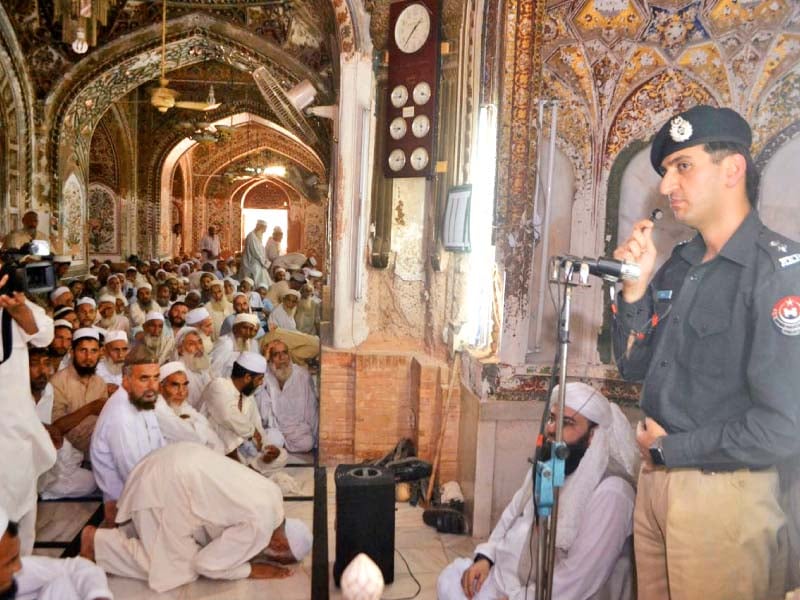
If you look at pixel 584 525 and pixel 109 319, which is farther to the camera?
pixel 109 319

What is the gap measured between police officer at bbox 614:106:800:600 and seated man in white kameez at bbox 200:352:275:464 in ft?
10.5

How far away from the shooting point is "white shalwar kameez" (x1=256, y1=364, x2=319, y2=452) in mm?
5832

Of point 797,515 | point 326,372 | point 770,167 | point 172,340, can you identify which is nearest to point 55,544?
point 326,372

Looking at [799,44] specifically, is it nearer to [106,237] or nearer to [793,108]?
[793,108]

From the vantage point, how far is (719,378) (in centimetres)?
211

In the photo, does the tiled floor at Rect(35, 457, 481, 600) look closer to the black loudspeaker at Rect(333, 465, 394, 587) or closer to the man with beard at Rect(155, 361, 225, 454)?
the black loudspeaker at Rect(333, 465, 394, 587)

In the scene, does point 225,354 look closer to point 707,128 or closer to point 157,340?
point 157,340

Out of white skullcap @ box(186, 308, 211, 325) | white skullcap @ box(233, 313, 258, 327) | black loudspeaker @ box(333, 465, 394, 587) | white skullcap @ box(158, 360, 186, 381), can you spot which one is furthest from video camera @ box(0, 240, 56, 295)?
white skullcap @ box(186, 308, 211, 325)

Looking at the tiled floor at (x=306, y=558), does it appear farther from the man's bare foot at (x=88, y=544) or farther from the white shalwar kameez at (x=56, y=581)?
the white shalwar kameez at (x=56, y=581)

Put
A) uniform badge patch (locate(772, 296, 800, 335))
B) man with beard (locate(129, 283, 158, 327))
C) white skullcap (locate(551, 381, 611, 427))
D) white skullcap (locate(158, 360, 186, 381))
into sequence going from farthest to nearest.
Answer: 1. man with beard (locate(129, 283, 158, 327))
2. white skullcap (locate(158, 360, 186, 381))
3. white skullcap (locate(551, 381, 611, 427))
4. uniform badge patch (locate(772, 296, 800, 335))

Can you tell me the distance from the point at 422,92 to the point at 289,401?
8.67ft

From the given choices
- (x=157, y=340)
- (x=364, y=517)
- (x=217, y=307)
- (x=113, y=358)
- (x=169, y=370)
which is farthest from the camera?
(x=217, y=307)

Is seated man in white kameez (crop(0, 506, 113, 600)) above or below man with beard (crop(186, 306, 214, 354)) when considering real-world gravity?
below

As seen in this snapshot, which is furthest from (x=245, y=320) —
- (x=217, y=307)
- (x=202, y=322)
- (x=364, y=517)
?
(x=364, y=517)
